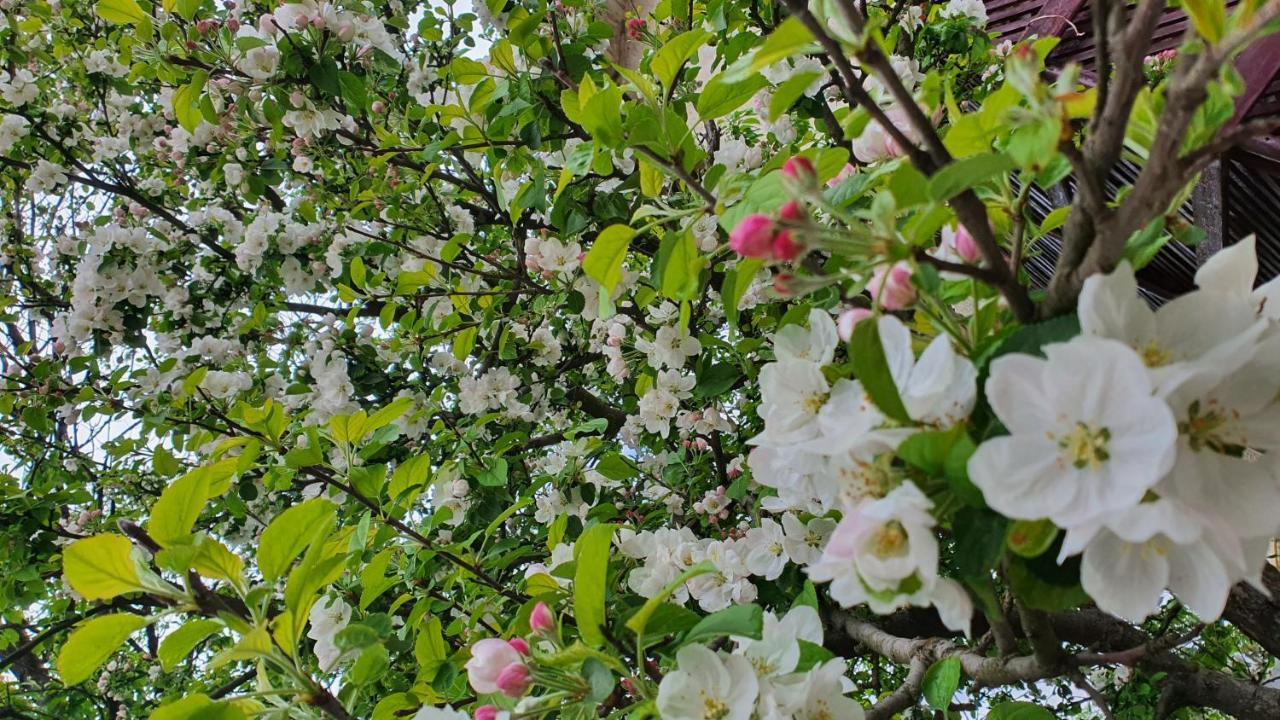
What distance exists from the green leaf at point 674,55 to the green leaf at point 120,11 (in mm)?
1159

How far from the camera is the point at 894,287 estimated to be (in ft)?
1.81

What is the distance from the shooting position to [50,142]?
279 cm

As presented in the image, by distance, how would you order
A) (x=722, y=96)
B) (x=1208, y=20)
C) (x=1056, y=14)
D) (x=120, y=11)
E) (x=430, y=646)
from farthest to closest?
(x=1056, y=14) → (x=120, y=11) → (x=430, y=646) → (x=722, y=96) → (x=1208, y=20)

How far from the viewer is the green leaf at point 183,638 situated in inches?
30.3

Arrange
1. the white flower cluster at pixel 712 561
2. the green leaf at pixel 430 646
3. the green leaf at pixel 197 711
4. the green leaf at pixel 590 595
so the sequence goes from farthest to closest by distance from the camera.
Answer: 1. the white flower cluster at pixel 712 561
2. the green leaf at pixel 430 646
3. the green leaf at pixel 590 595
4. the green leaf at pixel 197 711

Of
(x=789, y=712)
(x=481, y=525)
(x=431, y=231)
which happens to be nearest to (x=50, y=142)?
(x=431, y=231)

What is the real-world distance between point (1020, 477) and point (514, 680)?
0.47 meters

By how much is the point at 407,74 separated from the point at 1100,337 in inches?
91.7

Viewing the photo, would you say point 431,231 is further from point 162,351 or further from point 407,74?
point 162,351

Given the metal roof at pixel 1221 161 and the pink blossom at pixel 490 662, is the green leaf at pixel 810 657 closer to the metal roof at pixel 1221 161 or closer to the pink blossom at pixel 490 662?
the pink blossom at pixel 490 662

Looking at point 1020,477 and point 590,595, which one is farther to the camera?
point 590,595

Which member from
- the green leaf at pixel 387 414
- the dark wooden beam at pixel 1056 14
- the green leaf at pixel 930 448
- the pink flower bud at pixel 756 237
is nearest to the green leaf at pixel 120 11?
the green leaf at pixel 387 414

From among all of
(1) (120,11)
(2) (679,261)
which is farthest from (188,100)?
(2) (679,261)

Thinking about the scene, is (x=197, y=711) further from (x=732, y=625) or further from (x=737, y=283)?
(x=737, y=283)
